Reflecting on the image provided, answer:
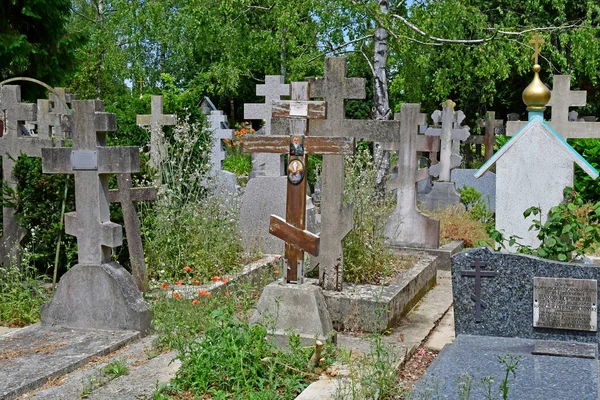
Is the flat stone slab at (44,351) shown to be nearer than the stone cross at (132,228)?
Yes

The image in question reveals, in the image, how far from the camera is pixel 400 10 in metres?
16.1

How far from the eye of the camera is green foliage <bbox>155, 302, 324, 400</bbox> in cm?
423

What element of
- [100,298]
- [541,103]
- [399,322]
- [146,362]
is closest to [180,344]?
[146,362]

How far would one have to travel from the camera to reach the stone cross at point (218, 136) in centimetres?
1313

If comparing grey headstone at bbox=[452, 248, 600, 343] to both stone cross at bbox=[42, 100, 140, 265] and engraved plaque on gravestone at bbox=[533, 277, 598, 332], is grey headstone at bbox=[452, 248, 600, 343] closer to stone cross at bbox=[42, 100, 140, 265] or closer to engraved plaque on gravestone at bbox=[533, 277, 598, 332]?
engraved plaque on gravestone at bbox=[533, 277, 598, 332]

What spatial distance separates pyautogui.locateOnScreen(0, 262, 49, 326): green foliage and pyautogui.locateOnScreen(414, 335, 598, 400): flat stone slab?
361 cm

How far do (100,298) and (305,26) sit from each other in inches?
376

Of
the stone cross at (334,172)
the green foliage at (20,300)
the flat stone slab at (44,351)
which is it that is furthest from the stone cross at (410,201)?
the flat stone slab at (44,351)

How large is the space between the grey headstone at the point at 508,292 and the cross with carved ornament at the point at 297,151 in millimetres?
1100

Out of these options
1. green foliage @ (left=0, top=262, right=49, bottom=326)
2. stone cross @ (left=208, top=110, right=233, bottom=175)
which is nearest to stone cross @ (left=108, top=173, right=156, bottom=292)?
green foliage @ (left=0, top=262, right=49, bottom=326)

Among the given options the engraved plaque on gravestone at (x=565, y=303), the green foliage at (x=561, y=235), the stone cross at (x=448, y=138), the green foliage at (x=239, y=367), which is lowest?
the green foliage at (x=239, y=367)

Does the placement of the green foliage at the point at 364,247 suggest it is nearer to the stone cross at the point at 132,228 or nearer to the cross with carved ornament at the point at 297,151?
the cross with carved ornament at the point at 297,151

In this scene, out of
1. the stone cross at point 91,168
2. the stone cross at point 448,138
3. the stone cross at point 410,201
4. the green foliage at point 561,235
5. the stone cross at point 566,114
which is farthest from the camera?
the stone cross at point 448,138

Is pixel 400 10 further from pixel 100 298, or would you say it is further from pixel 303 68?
pixel 100 298
